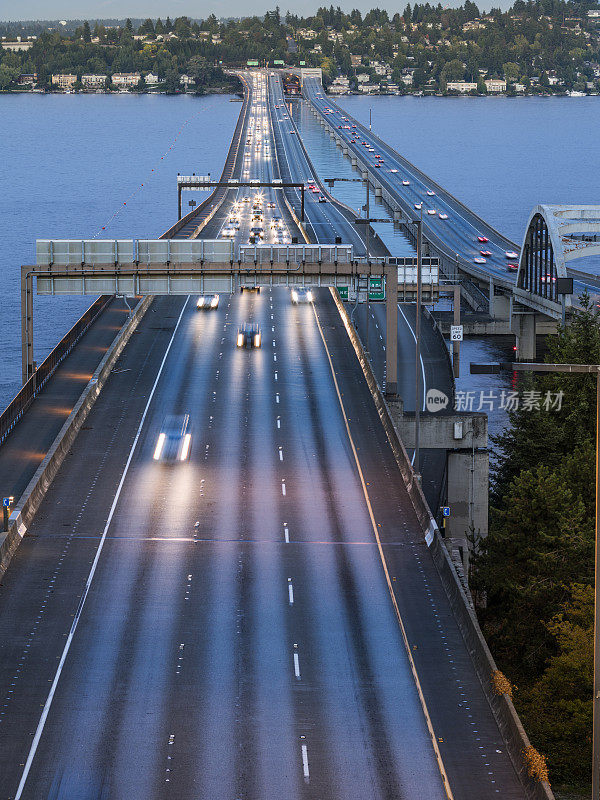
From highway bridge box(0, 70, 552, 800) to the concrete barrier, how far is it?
18 centimetres

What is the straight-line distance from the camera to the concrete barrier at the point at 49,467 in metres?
47.5

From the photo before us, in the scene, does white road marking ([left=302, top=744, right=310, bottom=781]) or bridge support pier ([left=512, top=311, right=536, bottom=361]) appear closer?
white road marking ([left=302, top=744, right=310, bottom=781])

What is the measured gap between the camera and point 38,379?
7638 cm

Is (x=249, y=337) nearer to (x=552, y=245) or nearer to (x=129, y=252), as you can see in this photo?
(x=129, y=252)

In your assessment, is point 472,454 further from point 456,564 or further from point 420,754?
point 420,754

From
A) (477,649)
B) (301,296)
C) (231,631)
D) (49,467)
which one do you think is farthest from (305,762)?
(301,296)

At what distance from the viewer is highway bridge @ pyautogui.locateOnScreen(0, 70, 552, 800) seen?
33.2 metres

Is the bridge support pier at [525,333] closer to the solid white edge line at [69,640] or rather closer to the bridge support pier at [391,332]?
the bridge support pier at [391,332]

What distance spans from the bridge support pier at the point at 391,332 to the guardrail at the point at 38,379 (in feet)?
63.7

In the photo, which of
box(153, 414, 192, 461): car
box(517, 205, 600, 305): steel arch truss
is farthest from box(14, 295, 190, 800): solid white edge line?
box(517, 205, 600, 305): steel arch truss

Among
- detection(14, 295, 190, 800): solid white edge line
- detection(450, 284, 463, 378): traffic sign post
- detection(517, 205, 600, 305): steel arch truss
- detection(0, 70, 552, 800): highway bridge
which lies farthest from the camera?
detection(517, 205, 600, 305): steel arch truss

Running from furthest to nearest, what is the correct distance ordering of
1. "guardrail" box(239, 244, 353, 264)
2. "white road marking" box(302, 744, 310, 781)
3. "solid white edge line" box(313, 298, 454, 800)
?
1. "guardrail" box(239, 244, 353, 264)
2. "solid white edge line" box(313, 298, 454, 800)
3. "white road marking" box(302, 744, 310, 781)

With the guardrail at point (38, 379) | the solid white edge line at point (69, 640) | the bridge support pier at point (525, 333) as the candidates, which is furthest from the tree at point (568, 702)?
the bridge support pier at point (525, 333)

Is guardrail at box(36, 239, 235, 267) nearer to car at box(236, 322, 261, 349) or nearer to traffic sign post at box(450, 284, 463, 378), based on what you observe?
car at box(236, 322, 261, 349)
